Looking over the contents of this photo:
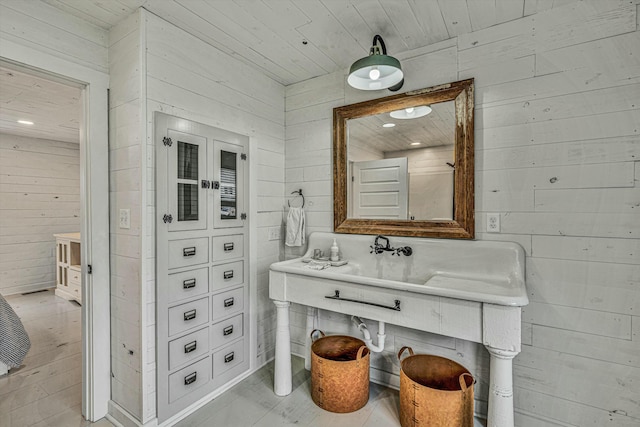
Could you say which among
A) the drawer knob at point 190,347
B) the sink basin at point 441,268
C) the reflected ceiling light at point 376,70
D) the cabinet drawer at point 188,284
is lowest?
the drawer knob at point 190,347

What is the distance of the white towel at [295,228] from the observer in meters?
2.51

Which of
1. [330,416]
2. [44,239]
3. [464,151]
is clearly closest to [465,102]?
[464,151]

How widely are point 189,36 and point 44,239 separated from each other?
4.77m

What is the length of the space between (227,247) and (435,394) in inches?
61.0

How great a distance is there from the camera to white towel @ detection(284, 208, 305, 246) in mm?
2510

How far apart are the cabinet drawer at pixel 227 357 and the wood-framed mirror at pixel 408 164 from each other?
115 cm

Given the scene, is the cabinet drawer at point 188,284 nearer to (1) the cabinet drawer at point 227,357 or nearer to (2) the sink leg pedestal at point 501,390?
(1) the cabinet drawer at point 227,357

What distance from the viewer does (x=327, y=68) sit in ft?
7.74

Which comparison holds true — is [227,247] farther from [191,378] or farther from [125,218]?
[191,378]

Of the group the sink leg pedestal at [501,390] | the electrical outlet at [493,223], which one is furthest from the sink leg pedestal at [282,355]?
the electrical outlet at [493,223]

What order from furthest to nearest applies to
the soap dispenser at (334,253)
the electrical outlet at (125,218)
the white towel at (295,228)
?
the white towel at (295,228) → the soap dispenser at (334,253) → the electrical outlet at (125,218)

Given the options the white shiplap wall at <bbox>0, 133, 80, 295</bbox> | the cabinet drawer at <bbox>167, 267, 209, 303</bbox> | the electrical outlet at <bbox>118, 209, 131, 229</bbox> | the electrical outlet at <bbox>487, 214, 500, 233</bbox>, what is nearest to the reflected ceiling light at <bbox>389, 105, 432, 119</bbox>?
the electrical outlet at <bbox>487, 214, 500, 233</bbox>

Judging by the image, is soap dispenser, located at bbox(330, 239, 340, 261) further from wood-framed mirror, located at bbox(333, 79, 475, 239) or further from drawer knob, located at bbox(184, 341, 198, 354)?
drawer knob, located at bbox(184, 341, 198, 354)

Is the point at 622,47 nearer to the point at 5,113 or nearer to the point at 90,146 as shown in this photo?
the point at 90,146
